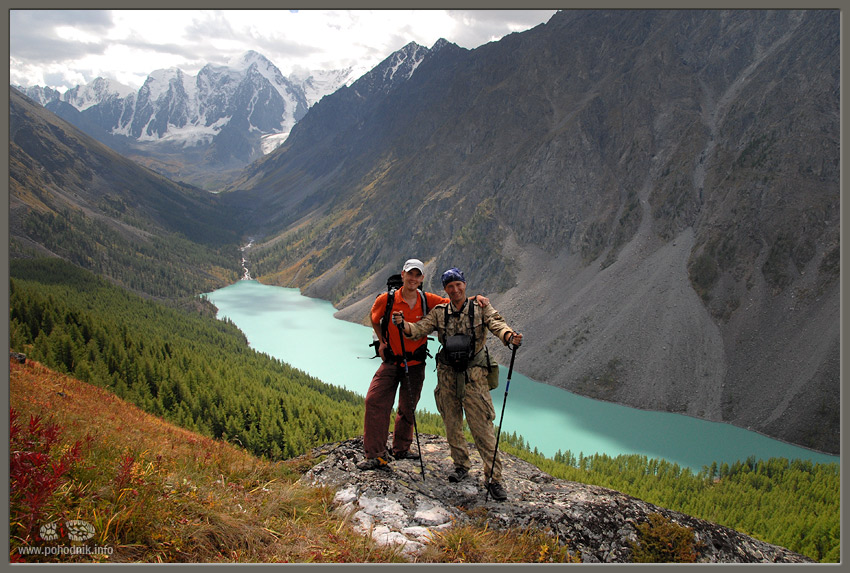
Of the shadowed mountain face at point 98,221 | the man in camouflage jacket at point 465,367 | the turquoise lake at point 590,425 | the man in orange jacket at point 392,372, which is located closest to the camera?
the man in camouflage jacket at point 465,367

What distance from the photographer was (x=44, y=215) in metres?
115

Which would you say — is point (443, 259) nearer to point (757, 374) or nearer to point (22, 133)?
point (757, 374)

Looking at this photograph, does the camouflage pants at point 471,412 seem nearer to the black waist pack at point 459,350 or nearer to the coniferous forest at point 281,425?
the black waist pack at point 459,350

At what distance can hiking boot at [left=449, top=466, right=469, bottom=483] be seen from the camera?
8.34 metres

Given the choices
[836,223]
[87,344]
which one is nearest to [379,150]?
[836,223]

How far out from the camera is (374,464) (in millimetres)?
8297

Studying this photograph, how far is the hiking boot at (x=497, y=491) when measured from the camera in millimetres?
7742

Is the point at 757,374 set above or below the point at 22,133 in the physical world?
below

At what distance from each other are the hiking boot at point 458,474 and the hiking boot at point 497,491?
2.06ft

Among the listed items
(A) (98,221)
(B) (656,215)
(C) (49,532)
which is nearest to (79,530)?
(C) (49,532)

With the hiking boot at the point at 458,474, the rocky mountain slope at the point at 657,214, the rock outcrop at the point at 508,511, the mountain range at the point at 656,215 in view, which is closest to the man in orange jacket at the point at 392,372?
the rock outcrop at the point at 508,511

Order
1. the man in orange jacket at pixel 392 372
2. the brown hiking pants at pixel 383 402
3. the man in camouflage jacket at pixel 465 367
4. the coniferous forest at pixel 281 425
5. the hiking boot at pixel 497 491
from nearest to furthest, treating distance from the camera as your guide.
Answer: the hiking boot at pixel 497 491, the man in camouflage jacket at pixel 465 367, the man in orange jacket at pixel 392 372, the brown hiking pants at pixel 383 402, the coniferous forest at pixel 281 425

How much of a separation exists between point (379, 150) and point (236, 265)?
6385 cm

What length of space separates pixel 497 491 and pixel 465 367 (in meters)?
1.92
